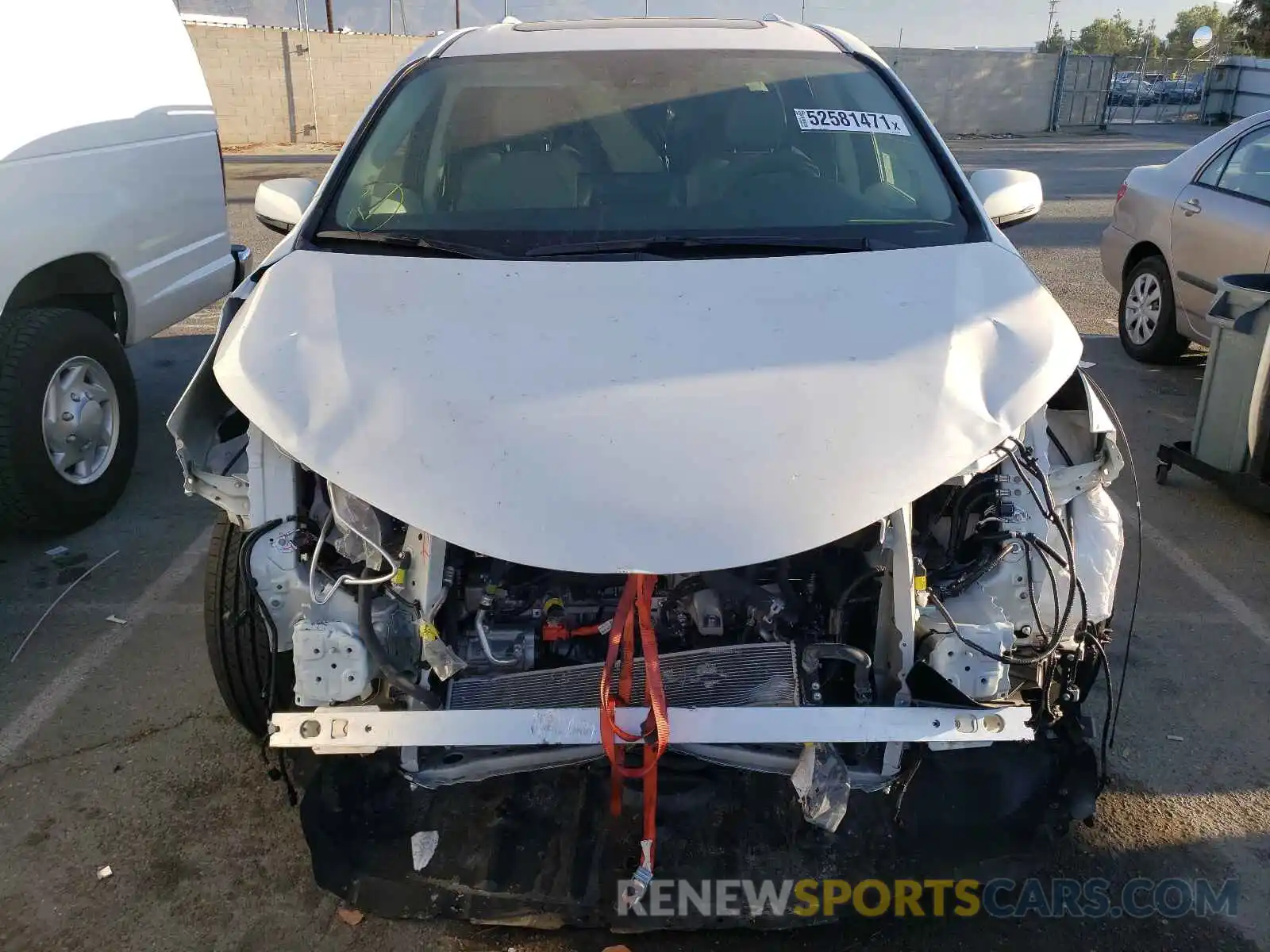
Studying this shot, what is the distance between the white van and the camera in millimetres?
4039

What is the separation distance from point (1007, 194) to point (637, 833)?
2338 millimetres

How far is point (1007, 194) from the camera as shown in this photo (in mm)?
3377

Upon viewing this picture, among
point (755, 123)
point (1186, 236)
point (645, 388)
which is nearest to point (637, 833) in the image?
point (645, 388)

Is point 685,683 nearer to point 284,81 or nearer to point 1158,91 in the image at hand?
point 284,81

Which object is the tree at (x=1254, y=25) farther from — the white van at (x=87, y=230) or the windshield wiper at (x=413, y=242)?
the windshield wiper at (x=413, y=242)

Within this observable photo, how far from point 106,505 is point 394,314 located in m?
2.73

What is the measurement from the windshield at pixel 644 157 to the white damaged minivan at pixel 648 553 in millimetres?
87

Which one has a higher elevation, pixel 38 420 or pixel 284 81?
pixel 284 81

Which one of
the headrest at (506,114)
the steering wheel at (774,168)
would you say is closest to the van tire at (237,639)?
the headrest at (506,114)

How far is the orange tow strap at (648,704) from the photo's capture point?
6.93ft

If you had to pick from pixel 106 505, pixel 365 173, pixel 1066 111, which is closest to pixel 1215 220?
pixel 365 173

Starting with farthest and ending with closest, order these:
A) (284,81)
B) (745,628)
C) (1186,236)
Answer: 1. (284,81)
2. (1186,236)
3. (745,628)

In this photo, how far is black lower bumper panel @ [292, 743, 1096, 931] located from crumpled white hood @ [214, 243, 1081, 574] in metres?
0.72

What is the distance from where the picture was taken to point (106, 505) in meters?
4.60
